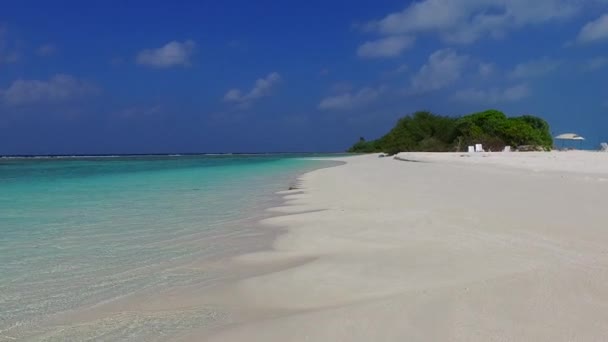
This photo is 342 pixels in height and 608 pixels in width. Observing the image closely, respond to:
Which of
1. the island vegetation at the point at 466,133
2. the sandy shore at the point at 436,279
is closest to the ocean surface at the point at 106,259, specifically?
the sandy shore at the point at 436,279

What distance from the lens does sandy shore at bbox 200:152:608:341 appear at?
244 cm

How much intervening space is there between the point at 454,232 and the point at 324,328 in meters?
2.94

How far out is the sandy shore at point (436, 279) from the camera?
2438 mm

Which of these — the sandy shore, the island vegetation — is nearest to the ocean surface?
the sandy shore

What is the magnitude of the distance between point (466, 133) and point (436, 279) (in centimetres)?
4827

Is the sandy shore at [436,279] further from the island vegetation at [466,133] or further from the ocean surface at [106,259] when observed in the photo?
the island vegetation at [466,133]

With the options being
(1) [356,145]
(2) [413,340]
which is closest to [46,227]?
(2) [413,340]

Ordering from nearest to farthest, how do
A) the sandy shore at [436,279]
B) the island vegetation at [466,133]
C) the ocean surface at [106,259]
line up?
the sandy shore at [436,279], the ocean surface at [106,259], the island vegetation at [466,133]

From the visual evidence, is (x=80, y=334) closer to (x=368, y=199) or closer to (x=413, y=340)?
(x=413, y=340)

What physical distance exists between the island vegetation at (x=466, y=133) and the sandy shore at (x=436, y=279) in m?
40.6

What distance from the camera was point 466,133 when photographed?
48625mm

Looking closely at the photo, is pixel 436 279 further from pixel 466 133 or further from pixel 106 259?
pixel 466 133

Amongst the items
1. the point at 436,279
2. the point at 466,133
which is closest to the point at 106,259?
the point at 436,279

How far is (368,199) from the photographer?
29.6ft
